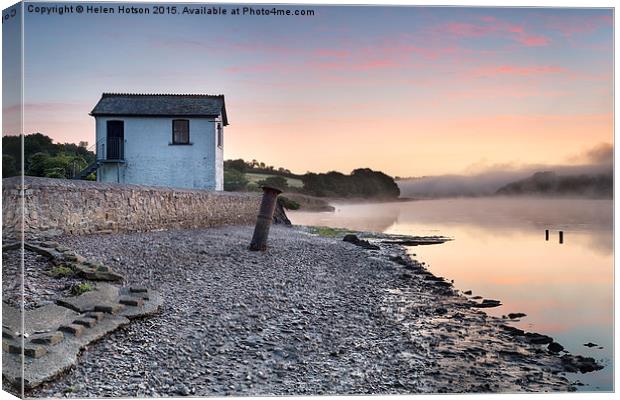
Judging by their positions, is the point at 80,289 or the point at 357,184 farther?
the point at 357,184

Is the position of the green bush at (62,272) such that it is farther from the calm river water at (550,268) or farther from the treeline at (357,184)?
the calm river water at (550,268)

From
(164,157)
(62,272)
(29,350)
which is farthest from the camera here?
(164,157)

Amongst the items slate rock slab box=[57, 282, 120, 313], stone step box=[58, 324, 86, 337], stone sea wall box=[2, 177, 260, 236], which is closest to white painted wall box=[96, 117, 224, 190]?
stone sea wall box=[2, 177, 260, 236]

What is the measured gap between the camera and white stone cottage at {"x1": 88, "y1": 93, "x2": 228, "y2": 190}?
56.6ft

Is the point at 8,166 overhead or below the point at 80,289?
overhead

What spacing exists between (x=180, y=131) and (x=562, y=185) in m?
14.5

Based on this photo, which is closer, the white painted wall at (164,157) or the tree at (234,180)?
the white painted wall at (164,157)

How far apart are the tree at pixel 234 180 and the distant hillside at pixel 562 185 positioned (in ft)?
40.0

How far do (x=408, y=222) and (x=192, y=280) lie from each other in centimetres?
1888

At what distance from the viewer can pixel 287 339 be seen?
7.25 m

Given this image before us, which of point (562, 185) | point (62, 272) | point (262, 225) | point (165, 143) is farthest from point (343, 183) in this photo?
point (165, 143)

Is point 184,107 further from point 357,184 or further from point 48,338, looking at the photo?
point 48,338

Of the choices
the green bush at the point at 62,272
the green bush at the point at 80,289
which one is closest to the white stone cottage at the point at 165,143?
the green bush at the point at 62,272

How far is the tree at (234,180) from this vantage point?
64.5 feet
